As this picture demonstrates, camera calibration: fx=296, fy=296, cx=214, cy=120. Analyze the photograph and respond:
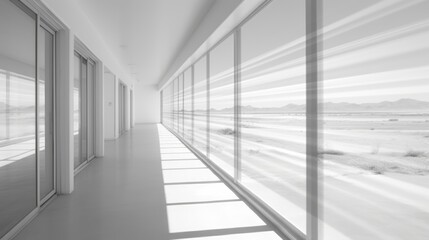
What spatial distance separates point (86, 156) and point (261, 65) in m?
4.10

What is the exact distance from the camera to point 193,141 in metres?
8.94

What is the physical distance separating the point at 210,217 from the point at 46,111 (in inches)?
90.1

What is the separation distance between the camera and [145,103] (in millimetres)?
20750

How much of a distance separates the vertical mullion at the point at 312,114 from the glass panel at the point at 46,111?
276cm

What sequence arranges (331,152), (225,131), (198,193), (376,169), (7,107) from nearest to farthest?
(376,169)
(331,152)
(7,107)
(198,193)
(225,131)

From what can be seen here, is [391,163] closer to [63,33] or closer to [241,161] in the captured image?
[241,161]

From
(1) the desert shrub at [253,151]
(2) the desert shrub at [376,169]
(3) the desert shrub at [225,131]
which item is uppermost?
(3) the desert shrub at [225,131]

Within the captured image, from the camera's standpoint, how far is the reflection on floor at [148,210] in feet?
8.69

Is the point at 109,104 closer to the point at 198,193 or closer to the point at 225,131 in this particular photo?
the point at 225,131

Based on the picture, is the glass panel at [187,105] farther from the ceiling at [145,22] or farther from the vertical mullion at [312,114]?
the vertical mullion at [312,114]

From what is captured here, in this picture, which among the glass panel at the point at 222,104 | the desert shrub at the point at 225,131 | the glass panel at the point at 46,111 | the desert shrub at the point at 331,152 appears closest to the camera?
the desert shrub at the point at 331,152

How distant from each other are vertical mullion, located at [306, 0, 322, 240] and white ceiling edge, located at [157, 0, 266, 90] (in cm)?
133

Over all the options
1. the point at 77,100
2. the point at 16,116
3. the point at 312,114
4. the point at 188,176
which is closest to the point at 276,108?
the point at 312,114

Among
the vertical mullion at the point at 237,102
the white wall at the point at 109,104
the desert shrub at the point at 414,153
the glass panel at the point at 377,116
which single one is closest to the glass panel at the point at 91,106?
the white wall at the point at 109,104
